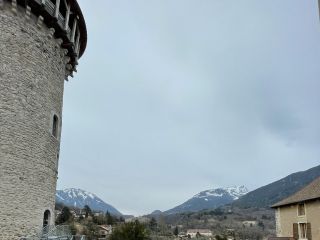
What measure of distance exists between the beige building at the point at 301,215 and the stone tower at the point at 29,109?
1825 cm

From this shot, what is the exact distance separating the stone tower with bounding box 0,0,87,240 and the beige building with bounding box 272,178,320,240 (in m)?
18.3

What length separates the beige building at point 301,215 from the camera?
27.7 metres

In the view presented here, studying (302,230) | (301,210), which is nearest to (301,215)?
(301,210)

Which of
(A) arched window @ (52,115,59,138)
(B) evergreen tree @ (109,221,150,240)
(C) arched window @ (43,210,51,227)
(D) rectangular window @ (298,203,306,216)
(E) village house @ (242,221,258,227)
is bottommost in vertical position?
(B) evergreen tree @ (109,221,150,240)

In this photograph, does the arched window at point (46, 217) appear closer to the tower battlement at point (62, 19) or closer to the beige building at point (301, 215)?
the tower battlement at point (62, 19)

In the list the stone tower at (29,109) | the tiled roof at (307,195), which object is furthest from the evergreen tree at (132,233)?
the stone tower at (29,109)

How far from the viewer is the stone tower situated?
13.4m

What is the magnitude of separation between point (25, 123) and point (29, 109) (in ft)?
1.73

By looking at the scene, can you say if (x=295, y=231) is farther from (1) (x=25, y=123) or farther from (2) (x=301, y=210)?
(1) (x=25, y=123)

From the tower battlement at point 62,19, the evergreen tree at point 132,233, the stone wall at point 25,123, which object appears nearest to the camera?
the stone wall at point 25,123

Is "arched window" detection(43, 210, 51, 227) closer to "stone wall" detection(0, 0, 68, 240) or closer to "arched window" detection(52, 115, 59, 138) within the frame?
"stone wall" detection(0, 0, 68, 240)

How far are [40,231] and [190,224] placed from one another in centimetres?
13217

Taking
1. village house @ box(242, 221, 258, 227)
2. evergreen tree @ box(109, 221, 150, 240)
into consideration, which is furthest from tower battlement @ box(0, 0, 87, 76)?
village house @ box(242, 221, 258, 227)

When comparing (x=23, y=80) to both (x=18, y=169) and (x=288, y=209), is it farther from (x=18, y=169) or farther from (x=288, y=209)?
(x=288, y=209)
